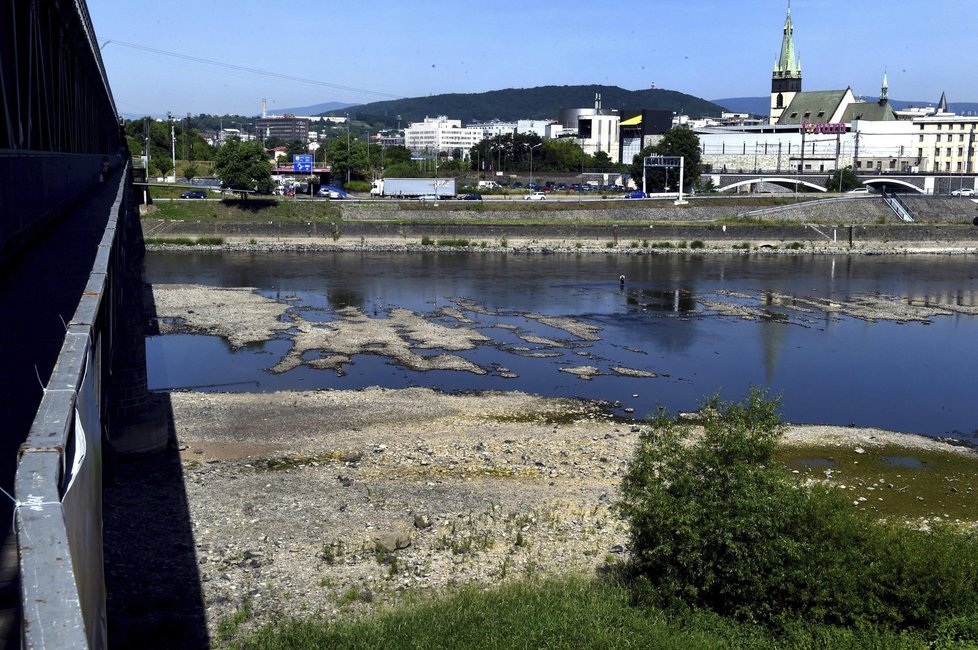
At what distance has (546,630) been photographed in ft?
30.2

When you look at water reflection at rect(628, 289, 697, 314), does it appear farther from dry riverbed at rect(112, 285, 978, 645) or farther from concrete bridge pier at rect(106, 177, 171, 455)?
concrete bridge pier at rect(106, 177, 171, 455)

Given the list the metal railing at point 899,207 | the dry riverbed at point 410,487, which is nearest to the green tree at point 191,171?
the metal railing at point 899,207

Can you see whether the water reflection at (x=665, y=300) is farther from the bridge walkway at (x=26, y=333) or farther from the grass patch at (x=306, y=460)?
the bridge walkway at (x=26, y=333)

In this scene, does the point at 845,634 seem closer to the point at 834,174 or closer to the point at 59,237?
the point at 59,237

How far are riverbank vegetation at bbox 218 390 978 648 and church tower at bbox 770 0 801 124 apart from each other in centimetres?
10337

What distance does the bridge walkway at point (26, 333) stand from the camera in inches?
112

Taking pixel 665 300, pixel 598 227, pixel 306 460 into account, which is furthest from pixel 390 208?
pixel 306 460

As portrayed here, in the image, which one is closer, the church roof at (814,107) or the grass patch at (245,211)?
the grass patch at (245,211)

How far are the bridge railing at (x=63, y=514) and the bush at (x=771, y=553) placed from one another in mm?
7653

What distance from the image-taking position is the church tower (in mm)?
105938

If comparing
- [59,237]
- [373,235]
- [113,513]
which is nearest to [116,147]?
[373,235]

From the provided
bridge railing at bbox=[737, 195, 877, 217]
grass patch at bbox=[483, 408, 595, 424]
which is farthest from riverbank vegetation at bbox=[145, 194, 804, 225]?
grass patch at bbox=[483, 408, 595, 424]

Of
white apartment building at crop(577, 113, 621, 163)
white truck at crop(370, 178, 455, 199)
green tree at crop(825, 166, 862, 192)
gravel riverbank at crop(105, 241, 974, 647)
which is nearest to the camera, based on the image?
gravel riverbank at crop(105, 241, 974, 647)

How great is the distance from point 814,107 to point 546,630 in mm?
96875
